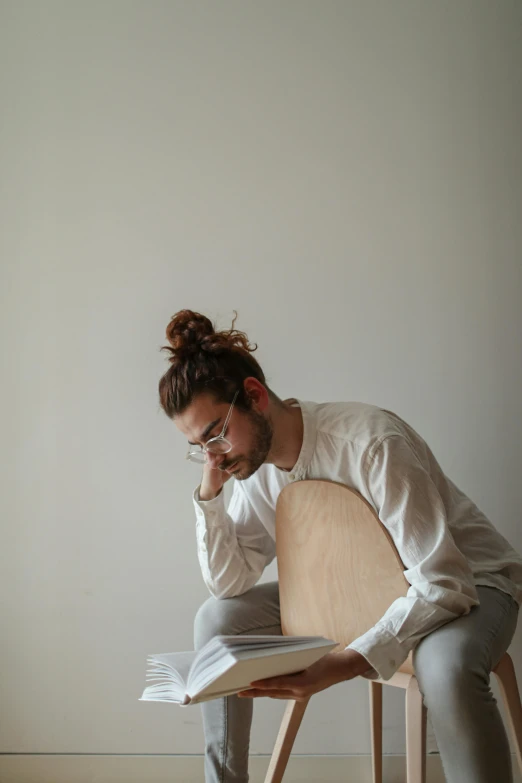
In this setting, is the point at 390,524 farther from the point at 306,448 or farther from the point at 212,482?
the point at 212,482

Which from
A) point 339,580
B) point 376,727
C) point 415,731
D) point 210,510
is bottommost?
point 376,727

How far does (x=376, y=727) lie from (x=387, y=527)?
655mm

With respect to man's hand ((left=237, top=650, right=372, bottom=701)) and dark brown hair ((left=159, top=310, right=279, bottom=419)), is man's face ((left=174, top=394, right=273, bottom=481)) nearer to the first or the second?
dark brown hair ((left=159, top=310, right=279, bottom=419))

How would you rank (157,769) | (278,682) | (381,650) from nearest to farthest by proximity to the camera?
1. (278,682)
2. (381,650)
3. (157,769)

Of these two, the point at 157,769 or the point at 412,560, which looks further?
the point at 157,769

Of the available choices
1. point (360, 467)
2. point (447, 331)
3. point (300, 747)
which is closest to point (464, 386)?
point (447, 331)

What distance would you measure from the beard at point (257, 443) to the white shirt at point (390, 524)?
7 centimetres

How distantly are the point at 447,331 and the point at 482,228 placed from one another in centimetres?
26

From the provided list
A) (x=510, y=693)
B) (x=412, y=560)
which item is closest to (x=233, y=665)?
(x=412, y=560)

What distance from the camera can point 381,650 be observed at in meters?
1.05

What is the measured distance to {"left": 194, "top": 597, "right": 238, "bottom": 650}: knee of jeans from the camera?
1.35 meters

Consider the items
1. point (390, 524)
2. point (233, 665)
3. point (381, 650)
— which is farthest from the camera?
point (390, 524)

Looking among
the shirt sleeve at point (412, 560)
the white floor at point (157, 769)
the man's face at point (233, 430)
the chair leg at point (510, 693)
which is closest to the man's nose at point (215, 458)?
the man's face at point (233, 430)

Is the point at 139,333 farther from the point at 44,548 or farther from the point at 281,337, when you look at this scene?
the point at 44,548
